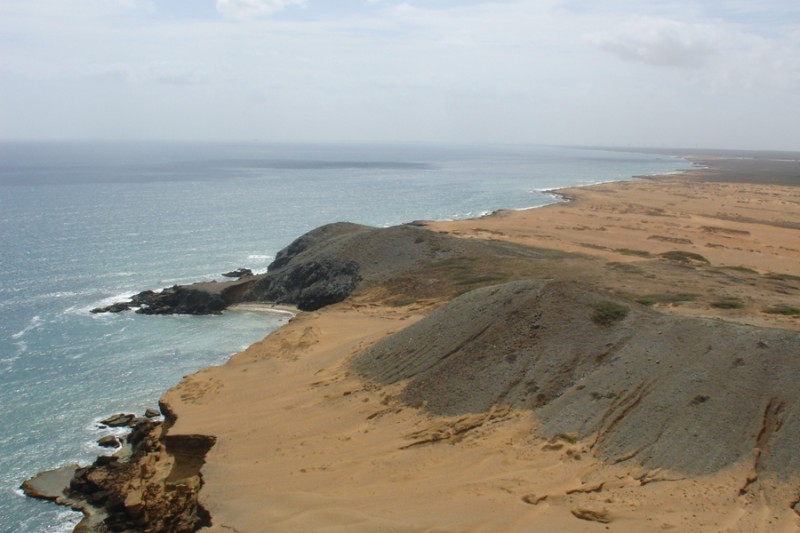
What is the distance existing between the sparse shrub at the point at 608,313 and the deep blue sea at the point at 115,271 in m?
21.9

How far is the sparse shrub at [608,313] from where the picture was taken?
29.1 m

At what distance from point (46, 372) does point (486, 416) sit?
2647cm

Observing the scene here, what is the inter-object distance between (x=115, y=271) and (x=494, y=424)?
51.2 m

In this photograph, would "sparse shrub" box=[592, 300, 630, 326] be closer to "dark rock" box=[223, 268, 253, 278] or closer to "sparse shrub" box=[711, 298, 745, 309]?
"sparse shrub" box=[711, 298, 745, 309]

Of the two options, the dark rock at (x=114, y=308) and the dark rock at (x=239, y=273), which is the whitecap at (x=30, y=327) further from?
the dark rock at (x=239, y=273)

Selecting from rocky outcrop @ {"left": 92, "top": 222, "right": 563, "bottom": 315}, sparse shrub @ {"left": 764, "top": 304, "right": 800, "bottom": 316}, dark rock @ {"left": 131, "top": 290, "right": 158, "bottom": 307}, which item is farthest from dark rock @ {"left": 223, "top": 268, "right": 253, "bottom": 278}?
sparse shrub @ {"left": 764, "top": 304, "right": 800, "bottom": 316}

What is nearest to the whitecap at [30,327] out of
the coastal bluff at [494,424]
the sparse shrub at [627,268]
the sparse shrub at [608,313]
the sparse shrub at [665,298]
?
the coastal bluff at [494,424]

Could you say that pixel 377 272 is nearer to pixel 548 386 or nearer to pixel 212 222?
pixel 548 386

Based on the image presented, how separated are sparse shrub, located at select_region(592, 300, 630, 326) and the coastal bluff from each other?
3.8 inches

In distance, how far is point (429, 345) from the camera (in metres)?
31.2

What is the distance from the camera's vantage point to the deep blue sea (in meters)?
32.0

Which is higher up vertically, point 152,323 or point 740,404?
point 740,404

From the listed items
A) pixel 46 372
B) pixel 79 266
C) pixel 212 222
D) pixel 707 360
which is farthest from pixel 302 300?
pixel 212 222

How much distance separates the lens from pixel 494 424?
25.2 metres
